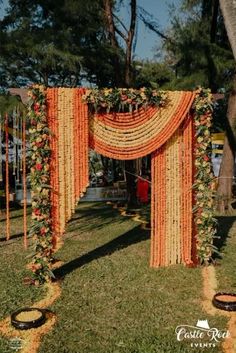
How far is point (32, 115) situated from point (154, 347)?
13.9ft

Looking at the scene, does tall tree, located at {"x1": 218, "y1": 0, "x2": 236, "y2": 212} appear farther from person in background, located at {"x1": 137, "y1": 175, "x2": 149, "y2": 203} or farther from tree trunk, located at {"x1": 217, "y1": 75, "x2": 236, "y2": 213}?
person in background, located at {"x1": 137, "y1": 175, "x2": 149, "y2": 203}

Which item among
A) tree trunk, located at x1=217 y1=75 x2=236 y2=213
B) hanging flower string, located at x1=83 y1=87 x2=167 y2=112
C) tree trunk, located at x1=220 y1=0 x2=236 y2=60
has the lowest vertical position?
tree trunk, located at x1=217 y1=75 x2=236 y2=213

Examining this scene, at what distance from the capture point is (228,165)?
1688cm

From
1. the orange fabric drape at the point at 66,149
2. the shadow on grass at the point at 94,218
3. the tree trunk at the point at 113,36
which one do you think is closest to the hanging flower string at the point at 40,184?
the orange fabric drape at the point at 66,149

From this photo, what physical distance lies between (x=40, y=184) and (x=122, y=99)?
2.08 meters

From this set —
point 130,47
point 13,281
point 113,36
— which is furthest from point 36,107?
point 113,36

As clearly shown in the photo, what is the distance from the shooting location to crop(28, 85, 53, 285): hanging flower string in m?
7.92

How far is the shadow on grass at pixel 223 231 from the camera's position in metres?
10.9

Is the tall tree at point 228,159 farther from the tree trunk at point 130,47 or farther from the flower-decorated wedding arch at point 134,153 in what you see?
the flower-decorated wedding arch at point 134,153

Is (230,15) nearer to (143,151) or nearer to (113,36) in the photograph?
(143,151)

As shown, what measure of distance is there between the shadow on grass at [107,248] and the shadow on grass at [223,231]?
1.81 m

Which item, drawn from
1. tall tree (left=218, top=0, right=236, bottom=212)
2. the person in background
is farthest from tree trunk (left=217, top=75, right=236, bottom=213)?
the person in background

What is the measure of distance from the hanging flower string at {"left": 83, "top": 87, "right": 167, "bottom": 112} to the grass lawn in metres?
3.02

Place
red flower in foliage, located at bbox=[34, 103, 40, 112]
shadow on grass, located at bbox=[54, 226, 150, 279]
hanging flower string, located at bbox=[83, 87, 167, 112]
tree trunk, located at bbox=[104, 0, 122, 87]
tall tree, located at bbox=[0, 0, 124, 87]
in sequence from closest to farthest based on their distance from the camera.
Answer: red flower in foliage, located at bbox=[34, 103, 40, 112] < hanging flower string, located at bbox=[83, 87, 167, 112] < shadow on grass, located at bbox=[54, 226, 150, 279] < tall tree, located at bbox=[0, 0, 124, 87] < tree trunk, located at bbox=[104, 0, 122, 87]
